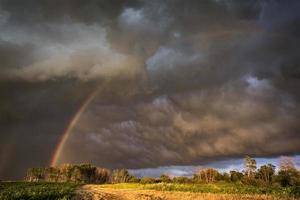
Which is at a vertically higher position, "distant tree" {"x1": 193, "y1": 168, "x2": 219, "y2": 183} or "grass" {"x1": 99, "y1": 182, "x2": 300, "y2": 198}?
"distant tree" {"x1": 193, "y1": 168, "x2": 219, "y2": 183}

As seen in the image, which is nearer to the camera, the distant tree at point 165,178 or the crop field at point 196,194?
the crop field at point 196,194

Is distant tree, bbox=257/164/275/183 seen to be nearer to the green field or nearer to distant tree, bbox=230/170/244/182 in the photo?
distant tree, bbox=230/170/244/182

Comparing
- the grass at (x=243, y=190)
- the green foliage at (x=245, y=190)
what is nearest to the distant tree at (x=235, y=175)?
the grass at (x=243, y=190)

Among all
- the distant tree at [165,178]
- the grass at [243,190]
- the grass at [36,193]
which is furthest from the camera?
the distant tree at [165,178]

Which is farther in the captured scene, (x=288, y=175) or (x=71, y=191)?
(x=288, y=175)

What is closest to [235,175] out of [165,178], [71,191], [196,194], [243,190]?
[165,178]

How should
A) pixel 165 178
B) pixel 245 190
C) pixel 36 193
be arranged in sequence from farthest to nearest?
pixel 165 178
pixel 245 190
pixel 36 193

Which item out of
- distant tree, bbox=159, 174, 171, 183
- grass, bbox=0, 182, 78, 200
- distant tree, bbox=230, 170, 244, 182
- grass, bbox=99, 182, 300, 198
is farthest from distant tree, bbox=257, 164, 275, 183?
grass, bbox=0, 182, 78, 200

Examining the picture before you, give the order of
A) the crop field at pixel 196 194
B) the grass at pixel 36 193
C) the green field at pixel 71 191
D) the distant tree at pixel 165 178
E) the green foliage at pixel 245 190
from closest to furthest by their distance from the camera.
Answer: the grass at pixel 36 193, the green field at pixel 71 191, the crop field at pixel 196 194, the green foliage at pixel 245 190, the distant tree at pixel 165 178

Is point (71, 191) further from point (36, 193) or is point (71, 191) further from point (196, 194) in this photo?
point (196, 194)

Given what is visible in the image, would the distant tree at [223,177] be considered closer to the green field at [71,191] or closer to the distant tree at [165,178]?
the distant tree at [165,178]

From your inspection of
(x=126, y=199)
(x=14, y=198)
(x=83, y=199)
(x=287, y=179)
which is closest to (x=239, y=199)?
(x=126, y=199)

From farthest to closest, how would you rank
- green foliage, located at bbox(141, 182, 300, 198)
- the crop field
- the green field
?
green foliage, located at bbox(141, 182, 300, 198), the crop field, the green field

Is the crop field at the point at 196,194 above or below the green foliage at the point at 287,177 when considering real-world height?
below
